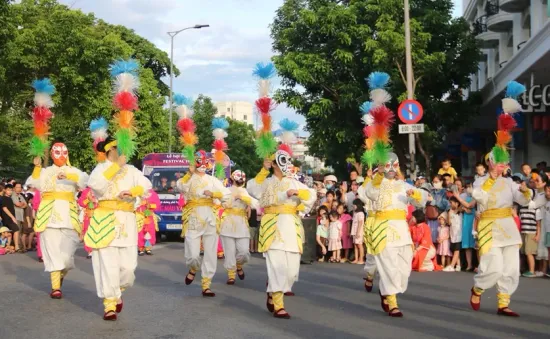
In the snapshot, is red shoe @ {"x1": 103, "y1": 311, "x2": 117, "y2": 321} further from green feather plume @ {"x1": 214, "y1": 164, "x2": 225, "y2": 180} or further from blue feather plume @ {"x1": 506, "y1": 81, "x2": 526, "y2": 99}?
blue feather plume @ {"x1": 506, "y1": 81, "x2": 526, "y2": 99}

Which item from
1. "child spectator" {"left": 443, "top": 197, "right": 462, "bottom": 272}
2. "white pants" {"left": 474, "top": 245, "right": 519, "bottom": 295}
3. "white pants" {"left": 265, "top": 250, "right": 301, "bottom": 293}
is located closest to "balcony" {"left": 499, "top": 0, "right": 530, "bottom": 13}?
"child spectator" {"left": 443, "top": 197, "right": 462, "bottom": 272}

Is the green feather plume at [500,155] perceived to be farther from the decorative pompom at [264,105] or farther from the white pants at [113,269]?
the white pants at [113,269]

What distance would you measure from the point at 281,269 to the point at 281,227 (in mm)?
513

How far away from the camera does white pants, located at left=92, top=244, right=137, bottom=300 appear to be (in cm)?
894

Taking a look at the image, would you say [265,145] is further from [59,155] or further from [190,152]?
[59,155]

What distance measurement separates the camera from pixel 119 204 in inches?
364

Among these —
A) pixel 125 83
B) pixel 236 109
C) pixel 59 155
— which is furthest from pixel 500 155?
pixel 236 109

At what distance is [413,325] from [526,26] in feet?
69.5

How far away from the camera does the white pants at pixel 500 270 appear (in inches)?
374

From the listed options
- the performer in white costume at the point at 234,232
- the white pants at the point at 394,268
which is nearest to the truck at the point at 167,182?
the performer in white costume at the point at 234,232

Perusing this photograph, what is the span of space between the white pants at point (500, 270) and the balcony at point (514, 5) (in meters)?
18.2

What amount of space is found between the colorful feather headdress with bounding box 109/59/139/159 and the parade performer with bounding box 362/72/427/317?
110 inches

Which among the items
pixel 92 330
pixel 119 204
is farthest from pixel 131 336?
pixel 119 204

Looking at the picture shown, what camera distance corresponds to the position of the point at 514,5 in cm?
2656
